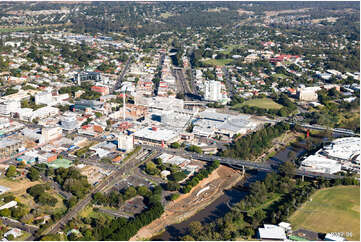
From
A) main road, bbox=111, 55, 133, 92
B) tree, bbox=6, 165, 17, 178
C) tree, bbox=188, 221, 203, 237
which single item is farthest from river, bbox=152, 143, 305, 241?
main road, bbox=111, 55, 133, 92

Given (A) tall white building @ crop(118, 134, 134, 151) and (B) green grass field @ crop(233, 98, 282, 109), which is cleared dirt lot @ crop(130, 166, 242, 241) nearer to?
(A) tall white building @ crop(118, 134, 134, 151)

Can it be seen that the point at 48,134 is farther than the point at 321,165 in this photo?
Yes

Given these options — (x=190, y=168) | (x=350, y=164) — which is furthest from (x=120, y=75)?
(x=350, y=164)

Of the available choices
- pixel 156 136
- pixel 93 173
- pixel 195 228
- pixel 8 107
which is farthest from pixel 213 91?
pixel 195 228

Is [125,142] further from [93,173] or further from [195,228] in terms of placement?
[195,228]

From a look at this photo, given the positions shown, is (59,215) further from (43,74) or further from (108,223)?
(43,74)

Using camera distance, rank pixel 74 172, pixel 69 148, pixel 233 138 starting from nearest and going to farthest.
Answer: pixel 74 172 → pixel 69 148 → pixel 233 138

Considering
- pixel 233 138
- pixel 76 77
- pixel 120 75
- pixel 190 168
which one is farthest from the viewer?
pixel 120 75
